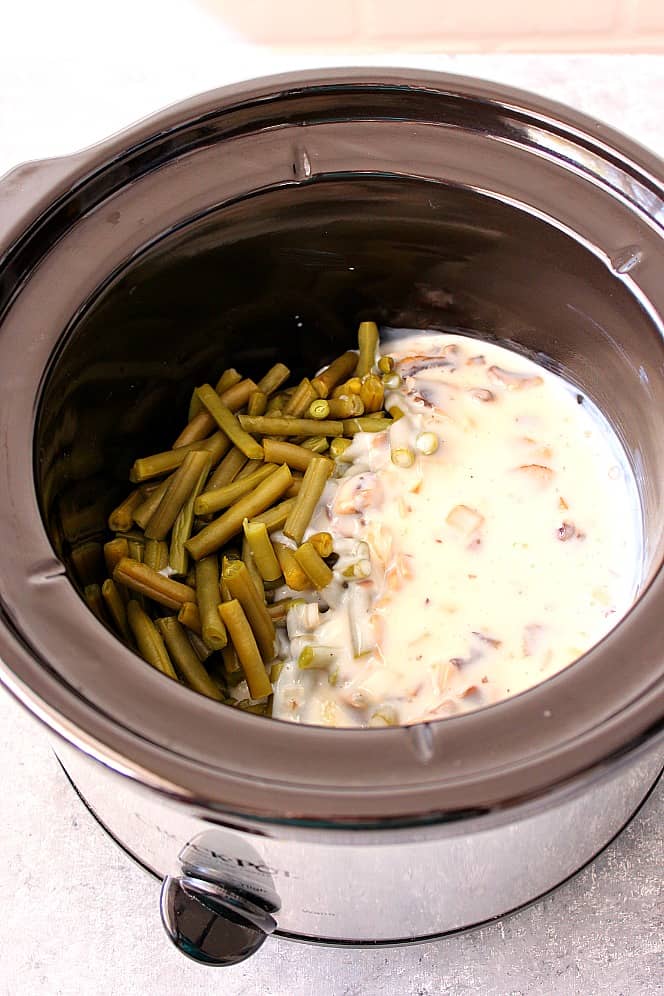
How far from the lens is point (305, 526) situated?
51.3 inches

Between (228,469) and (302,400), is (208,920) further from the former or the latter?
(302,400)

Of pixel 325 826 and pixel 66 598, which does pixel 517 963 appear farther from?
pixel 66 598

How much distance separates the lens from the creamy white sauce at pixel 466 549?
3.77 feet

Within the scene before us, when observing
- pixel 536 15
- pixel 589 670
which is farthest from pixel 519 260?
pixel 536 15

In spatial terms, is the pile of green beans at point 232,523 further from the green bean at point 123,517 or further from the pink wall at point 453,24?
the pink wall at point 453,24

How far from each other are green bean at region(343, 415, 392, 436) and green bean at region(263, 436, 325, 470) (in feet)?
0.24

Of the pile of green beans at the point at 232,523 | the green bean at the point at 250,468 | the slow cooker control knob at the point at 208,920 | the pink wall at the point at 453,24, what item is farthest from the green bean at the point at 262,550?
the pink wall at the point at 453,24

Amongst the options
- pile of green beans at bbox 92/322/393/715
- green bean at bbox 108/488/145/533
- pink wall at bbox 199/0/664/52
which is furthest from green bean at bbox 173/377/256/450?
pink wall at bbox 199/0/664/52

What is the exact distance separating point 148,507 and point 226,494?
99 mm

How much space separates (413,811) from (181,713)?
0.68ft

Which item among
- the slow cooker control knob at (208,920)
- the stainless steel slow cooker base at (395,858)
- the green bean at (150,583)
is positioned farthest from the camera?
the green bean at (150,583)

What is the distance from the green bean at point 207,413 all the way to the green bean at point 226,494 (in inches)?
4.1

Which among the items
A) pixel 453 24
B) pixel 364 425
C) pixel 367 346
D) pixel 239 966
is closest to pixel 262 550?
pixel 364 425

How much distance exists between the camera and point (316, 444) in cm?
139
